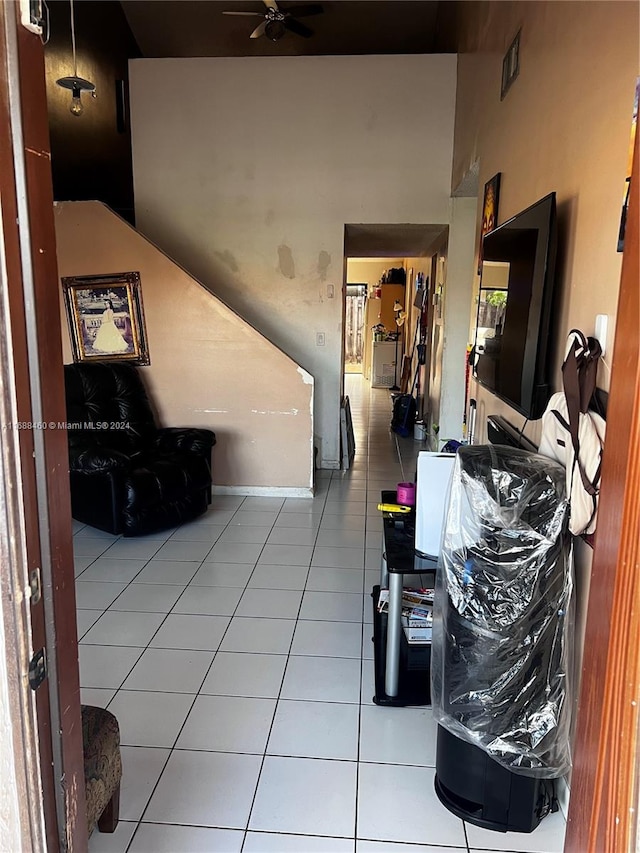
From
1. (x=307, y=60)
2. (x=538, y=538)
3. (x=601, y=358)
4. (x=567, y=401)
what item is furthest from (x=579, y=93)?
(x=307, y=60)

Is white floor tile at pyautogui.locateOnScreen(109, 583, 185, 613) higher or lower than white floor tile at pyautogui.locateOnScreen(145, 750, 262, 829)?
higher

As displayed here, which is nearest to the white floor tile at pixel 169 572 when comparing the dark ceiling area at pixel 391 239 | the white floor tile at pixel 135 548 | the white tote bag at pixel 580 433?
the white floor tile at pixel 135 548

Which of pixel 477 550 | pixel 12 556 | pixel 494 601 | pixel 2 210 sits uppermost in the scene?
pixel 2 210

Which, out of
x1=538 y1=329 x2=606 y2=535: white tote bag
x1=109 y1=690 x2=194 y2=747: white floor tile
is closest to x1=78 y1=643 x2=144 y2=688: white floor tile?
x1=109 y1=690 x2=194 y2=747: white floor tile

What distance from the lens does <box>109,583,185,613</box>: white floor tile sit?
2881 millimetres

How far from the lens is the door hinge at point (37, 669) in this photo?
0.85 meters

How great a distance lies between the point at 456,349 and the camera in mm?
5133

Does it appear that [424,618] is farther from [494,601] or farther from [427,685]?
[494,601]

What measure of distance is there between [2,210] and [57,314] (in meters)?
0.19

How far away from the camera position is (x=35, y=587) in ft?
2.79

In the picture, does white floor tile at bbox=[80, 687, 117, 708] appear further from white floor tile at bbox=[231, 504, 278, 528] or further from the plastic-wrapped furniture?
white floor tile at bbox=[231, 504, 278, 528]

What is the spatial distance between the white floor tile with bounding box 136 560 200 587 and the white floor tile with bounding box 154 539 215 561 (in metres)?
0.06

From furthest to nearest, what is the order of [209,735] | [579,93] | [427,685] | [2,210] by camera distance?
[427,685] < [209,735] < [579,93] < [2,210]

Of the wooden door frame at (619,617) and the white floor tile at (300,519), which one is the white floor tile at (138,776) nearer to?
the wooden door frame at (619,617)
